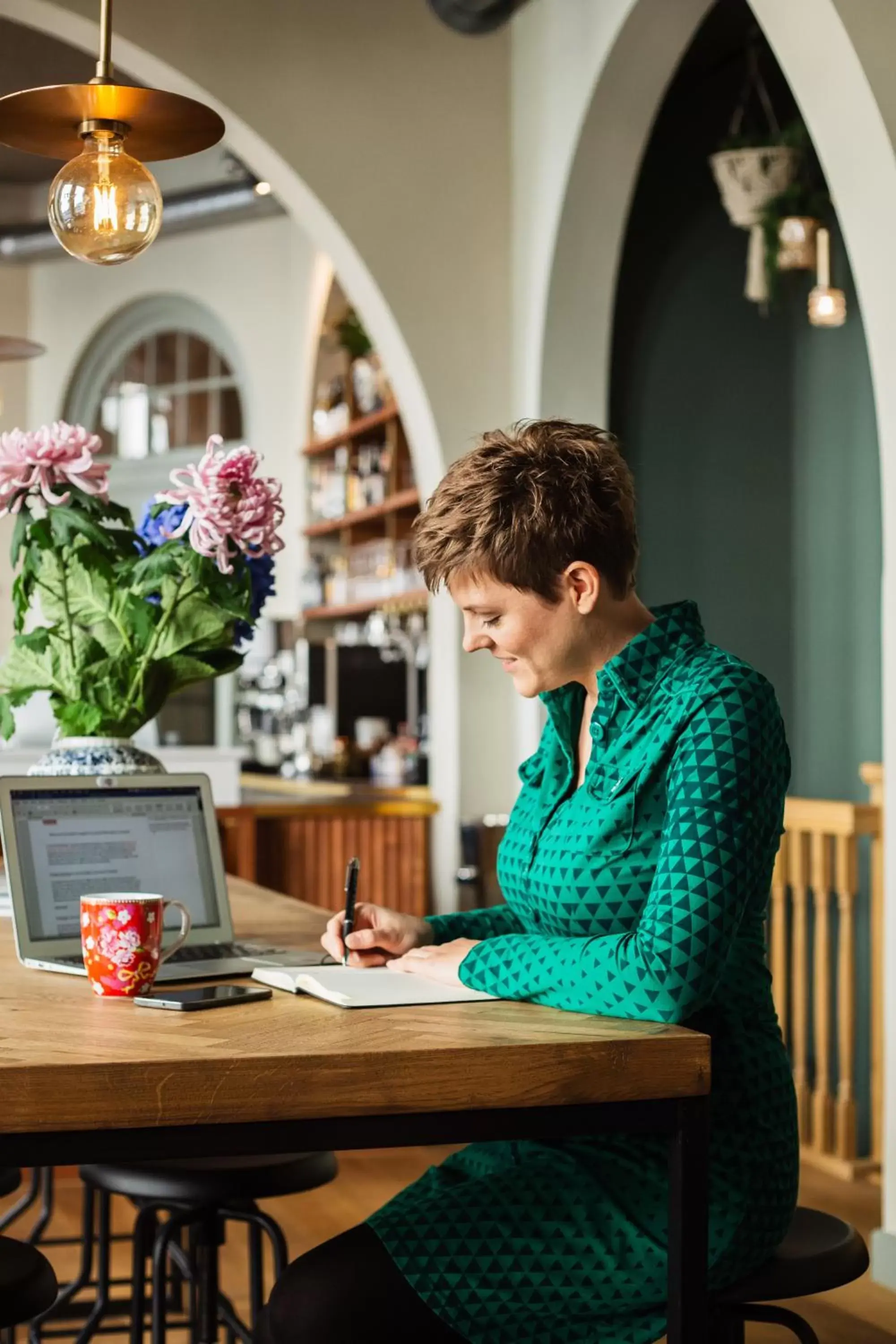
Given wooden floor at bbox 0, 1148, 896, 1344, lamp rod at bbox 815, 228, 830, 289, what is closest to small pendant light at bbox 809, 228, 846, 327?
lamp rod at bbox 815, 228, 830, 289

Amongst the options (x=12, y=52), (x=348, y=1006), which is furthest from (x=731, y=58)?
(x=348, y=1006)

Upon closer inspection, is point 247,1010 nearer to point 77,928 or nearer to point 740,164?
point 77,928

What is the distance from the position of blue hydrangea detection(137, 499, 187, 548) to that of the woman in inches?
18.9

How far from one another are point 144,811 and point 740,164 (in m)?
3.13

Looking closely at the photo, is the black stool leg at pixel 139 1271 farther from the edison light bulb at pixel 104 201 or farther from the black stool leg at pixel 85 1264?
the edison light bulb at pixel 104 201

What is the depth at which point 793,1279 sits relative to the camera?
1501 millimetres

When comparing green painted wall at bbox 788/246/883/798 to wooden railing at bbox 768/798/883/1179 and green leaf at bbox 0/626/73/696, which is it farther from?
green leaf at bbox 0/626/73/696

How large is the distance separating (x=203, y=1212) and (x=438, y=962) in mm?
700

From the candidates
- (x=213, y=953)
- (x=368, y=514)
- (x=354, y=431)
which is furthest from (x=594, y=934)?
(x=354, y=431)

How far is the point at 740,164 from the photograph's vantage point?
14.4 ft

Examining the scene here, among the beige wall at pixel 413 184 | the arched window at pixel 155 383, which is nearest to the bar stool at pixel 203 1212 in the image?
the beige wall at pixel 413 184

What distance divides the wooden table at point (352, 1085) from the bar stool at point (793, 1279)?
0.10 m

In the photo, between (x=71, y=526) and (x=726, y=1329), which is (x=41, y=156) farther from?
(x=726, y=1329)

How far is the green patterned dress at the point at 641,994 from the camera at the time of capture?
1427 millimetres
